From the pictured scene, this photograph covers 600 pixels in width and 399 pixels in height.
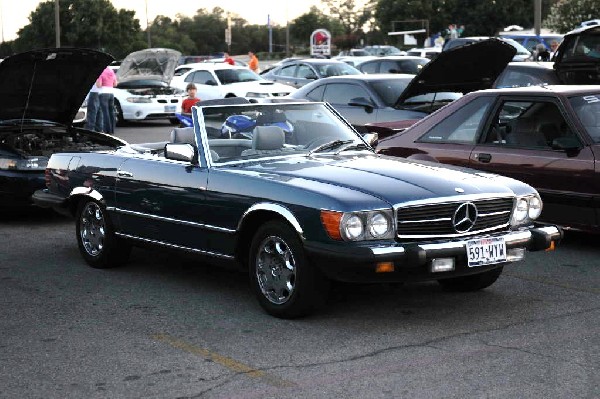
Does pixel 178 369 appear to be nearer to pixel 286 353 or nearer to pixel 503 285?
pixel 286 353

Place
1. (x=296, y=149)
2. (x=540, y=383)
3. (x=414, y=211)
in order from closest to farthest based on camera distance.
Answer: (x=540, y=383) < (x=414, y=211) < (x=296, y=149)

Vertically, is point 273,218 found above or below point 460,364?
above

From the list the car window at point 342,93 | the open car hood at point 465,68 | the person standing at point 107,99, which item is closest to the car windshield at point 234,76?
the person standing at point 107,99

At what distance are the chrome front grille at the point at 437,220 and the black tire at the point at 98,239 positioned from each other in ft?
9.17

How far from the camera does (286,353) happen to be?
597 cm

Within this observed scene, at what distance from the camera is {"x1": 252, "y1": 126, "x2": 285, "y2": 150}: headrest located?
7.62 metres

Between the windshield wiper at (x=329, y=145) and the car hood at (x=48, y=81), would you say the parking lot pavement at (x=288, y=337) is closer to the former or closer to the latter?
the windshield wiper at (x=329, y=145)

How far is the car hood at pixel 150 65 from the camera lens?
25.1m

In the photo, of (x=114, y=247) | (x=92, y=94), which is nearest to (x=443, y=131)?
(x=114, y=247)

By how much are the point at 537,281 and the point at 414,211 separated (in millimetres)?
1822

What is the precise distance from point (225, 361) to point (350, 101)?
9.75 meters

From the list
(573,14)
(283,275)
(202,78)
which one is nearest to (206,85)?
(202,78)

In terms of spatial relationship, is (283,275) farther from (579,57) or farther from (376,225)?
(579,57)

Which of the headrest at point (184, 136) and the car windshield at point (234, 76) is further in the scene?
the car windshield at point (234, 76)
